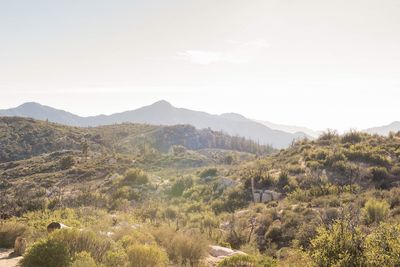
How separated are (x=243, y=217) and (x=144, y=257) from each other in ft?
41.5

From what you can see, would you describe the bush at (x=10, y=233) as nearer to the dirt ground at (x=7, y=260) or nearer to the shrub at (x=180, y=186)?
the dirt ground at (x=7, y=260)

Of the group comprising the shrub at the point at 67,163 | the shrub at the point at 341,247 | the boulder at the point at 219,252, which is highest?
the shrub at the point at 341,247

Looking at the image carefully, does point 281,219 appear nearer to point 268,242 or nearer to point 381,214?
point 268,242

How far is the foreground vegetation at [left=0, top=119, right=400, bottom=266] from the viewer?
8.27 meters

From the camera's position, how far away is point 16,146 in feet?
359

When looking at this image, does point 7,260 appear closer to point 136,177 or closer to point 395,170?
point 395,170

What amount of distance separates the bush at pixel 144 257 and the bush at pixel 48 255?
141 cm

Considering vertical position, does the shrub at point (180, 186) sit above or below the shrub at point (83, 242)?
below

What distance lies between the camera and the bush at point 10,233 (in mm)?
12555

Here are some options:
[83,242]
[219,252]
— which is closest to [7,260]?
[83,242]

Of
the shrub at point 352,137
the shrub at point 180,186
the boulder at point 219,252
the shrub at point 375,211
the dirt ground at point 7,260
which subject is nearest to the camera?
the dirt ground at point 7,260

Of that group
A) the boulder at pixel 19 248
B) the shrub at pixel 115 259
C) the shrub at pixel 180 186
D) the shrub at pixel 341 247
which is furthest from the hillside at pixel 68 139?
the shrub at pixel 341 247

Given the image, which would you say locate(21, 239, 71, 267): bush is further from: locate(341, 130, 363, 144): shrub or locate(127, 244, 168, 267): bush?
locate(341, 130, 363, 144): shrub

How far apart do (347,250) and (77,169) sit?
182 feet
